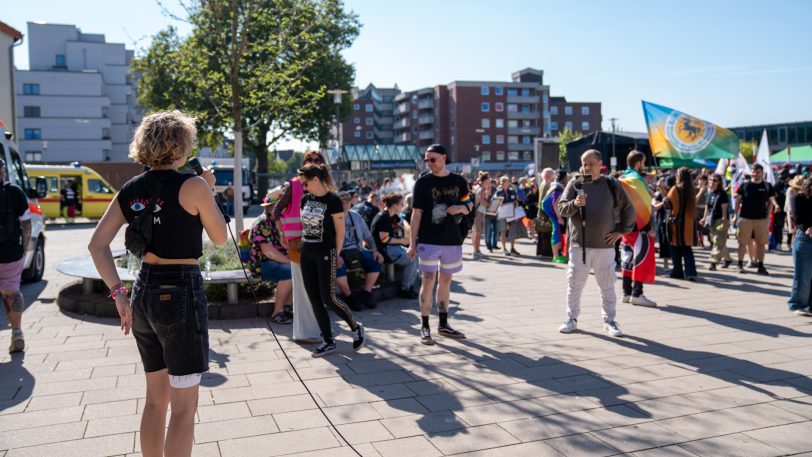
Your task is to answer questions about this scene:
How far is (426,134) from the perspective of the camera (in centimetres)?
10269

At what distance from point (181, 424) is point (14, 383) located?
303 cm

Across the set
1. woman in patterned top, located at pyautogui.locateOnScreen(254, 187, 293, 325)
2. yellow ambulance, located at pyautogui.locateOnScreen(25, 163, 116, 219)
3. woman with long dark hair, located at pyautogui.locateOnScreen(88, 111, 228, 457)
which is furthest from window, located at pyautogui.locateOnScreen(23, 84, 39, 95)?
woman with long dark hair, located at pyautogui.locateOnScreen(88, 111, 228, 457)

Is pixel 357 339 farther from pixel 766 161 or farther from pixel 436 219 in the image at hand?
pixel 766 161

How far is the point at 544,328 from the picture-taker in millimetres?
6984

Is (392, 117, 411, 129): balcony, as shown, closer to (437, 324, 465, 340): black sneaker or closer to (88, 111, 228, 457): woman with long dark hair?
(437, 324, 465, 340): black sneaker

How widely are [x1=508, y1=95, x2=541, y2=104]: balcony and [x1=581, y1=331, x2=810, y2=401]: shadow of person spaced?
96961 millimetres

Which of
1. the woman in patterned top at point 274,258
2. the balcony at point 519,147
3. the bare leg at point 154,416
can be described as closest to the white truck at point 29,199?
the woman in patterned top at point 274,258

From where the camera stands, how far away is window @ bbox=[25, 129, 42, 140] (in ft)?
234

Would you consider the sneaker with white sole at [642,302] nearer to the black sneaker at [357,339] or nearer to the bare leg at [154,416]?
the black sneaker at [357,339]

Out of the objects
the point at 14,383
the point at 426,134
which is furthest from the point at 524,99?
the point at 14,383

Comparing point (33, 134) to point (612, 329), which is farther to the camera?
point (33, 134)

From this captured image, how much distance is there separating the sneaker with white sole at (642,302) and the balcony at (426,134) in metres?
94.4

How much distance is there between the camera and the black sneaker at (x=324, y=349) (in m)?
5.90

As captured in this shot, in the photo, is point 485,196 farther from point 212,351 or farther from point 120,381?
point 120,381
